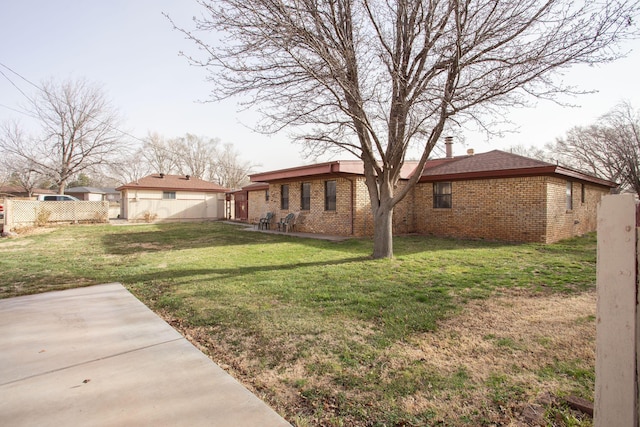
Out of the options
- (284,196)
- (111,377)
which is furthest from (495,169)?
(111,377)

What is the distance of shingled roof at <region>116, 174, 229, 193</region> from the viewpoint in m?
24.2

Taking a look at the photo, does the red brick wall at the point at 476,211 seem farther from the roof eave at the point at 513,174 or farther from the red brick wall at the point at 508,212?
the roof eave at the point at 513,174

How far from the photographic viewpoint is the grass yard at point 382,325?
7.50 feet

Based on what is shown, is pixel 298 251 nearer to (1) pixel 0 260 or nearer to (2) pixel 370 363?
(2) pixel 370 363

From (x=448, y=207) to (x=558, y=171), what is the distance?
12.7ft

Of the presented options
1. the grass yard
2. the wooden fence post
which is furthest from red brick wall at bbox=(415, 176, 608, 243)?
the wooden fence post

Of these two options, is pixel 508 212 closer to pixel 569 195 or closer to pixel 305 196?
pixel 569 195

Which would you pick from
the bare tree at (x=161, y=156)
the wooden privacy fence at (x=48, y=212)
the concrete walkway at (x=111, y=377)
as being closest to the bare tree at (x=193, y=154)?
the bare tree at (x=161, y=156)

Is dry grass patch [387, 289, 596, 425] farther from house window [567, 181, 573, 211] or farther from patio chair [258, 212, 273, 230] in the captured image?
patio chair [258, 212, 273, 230]

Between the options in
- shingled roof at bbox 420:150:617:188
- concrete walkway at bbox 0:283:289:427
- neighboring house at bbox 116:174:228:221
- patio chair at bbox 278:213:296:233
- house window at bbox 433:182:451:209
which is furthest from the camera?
neighboring house at bbox 116:174:228:221

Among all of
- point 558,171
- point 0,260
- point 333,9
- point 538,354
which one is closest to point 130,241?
point 0,260

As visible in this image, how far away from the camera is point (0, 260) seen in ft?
25.7

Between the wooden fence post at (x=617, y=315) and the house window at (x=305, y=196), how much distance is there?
533 inches

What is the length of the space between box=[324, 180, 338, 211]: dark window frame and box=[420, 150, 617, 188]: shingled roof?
390 centimetres
